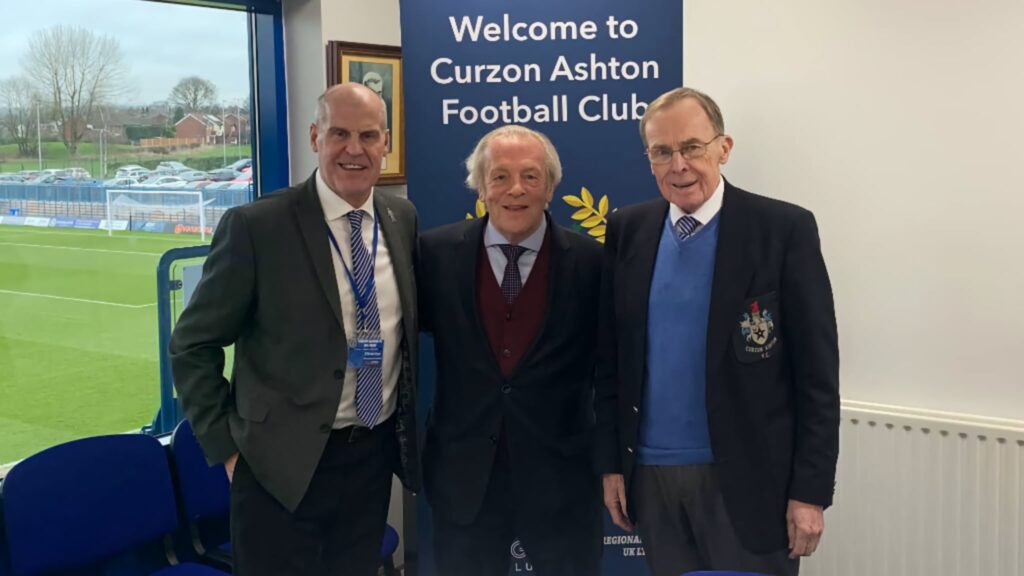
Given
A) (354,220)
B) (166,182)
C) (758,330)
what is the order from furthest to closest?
(166,182), (354,220), (758,330)

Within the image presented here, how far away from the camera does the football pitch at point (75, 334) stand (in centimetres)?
289

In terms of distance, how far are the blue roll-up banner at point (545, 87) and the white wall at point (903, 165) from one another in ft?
1.85

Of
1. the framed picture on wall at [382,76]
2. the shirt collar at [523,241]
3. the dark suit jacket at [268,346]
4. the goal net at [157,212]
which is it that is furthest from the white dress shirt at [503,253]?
the goal net at [157,212]

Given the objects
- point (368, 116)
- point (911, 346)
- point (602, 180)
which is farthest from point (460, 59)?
point (911, 346)

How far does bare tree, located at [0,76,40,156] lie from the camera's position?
9.20ft

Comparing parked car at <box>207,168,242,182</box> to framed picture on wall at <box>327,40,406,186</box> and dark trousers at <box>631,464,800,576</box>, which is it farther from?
dark trousers at <box>631,464,800,576</box>

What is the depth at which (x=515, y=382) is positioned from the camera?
211 centimetres

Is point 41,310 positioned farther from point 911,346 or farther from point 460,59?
point 911,346

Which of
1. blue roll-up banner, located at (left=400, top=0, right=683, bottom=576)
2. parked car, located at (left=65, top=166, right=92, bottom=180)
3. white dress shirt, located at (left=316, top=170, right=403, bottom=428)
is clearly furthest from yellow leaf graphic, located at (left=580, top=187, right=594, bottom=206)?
parked car, located at (left=65, top=166, right=92, bottom=180)

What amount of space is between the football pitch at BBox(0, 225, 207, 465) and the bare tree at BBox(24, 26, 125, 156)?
0.39 meters

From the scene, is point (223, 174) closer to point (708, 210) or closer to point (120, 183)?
point (120, 183)

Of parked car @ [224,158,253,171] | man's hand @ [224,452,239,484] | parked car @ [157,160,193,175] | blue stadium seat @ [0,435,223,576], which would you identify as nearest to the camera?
man's hand @ [224,452,239,484]

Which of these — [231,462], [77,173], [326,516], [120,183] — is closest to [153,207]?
[120,183]

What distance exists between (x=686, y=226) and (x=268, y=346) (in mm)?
991
